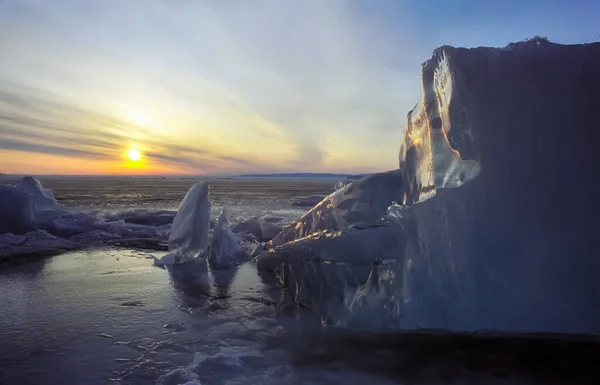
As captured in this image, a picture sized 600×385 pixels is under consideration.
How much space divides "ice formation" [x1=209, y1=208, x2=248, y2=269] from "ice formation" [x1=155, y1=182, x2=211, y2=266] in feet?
1.30

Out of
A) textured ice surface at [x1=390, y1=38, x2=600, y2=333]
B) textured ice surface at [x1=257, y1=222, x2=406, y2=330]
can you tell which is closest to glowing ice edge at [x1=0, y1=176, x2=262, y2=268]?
textured ice surface at [x1=257, y1=222, x2=406, y2=330]

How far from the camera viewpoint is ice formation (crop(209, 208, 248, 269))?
21.9 ft

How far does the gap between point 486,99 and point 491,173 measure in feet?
2.39

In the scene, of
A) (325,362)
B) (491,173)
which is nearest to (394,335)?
(325,362)

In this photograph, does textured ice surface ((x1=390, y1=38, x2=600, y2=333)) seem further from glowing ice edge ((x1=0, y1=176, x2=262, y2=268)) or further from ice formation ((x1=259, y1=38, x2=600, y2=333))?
glowing ice edge ((x1=0, y1=176, x2=262, y2=268))

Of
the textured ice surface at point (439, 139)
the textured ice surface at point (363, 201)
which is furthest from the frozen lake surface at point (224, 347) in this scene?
the textured ice surface at point (439, 139)

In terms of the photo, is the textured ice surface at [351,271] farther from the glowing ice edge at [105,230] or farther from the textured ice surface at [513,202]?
the glowing ice edge at [105,230]

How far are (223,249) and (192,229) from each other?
803mm

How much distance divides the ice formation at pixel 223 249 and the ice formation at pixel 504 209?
3.60m

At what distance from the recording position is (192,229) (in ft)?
23.3

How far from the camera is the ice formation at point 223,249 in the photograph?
6.68 metres

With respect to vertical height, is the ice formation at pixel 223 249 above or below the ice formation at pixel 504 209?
below

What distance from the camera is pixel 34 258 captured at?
22.6 feet

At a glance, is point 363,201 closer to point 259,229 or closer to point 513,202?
point 513,202
